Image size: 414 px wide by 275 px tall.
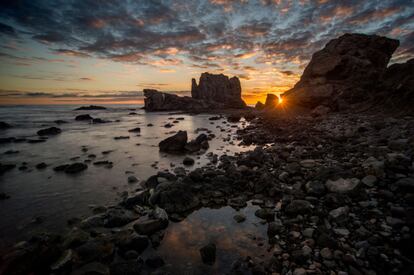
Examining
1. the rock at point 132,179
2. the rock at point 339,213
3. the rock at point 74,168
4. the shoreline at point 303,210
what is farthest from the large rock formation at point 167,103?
the rock at point 339,213

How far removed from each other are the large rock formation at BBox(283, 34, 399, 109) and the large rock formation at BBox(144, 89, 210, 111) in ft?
265

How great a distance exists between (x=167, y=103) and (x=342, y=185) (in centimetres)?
11694

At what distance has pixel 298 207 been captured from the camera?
632 cm

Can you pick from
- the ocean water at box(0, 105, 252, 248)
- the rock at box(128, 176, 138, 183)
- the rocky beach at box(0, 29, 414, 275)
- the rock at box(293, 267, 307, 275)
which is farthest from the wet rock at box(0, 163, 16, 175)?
the rock at box(293, 267, 307, 275)

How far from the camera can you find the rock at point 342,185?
664 centimetres

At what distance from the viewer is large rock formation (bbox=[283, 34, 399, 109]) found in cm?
3278

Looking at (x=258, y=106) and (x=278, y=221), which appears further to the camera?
(x=258, y=106)

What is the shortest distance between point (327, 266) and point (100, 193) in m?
9.11

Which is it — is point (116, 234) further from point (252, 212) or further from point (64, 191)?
point (64, 191)

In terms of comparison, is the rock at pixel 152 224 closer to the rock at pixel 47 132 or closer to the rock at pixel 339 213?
the rock at pixel 339 213

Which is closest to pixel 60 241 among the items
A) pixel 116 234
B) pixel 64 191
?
pixel 116 234

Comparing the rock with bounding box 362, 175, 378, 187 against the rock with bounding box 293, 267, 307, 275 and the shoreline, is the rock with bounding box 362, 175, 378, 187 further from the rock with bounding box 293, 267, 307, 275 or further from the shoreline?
the rock with bounding box 293, 267, 307, 275

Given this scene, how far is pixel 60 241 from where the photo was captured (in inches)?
235

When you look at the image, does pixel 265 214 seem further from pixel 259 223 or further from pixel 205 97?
pixel 205 97
